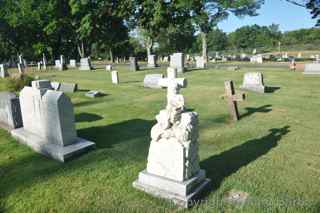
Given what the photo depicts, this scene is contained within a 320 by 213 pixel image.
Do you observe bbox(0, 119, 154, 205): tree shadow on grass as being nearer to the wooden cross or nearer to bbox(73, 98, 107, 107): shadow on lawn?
the wooden cross

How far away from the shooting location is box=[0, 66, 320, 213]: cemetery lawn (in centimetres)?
333

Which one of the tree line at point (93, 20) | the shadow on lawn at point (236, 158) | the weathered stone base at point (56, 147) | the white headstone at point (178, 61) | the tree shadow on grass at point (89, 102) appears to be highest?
the tree line at point (93, 20)

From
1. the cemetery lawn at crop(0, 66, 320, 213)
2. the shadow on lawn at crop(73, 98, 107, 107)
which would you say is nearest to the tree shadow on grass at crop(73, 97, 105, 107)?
the shadow on lawn at crop(73, 98, 107, 107)

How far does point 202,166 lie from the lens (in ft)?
14.2

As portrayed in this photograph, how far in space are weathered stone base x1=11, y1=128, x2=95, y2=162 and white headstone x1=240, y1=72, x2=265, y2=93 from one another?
333 inches

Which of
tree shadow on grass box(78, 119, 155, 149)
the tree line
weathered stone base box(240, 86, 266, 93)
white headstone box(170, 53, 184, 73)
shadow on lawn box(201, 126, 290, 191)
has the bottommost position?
shadow on lawn box(201, 126, 290, 191)

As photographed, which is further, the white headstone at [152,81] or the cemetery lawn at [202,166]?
the white headstone at [152,81]

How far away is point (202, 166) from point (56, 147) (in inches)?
115

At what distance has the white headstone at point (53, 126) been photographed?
15.8 ft

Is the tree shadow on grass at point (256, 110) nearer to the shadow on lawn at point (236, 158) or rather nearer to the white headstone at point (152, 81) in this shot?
the shadow on lawn at point (236, 158)

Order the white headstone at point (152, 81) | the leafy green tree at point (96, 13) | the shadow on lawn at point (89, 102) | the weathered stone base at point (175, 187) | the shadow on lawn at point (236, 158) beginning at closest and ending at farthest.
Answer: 1. the weathered stone base at point (175, 187)
2. the shadow on lawn at point (236, 158)
3. the shadow on lawn at point (89, 102)
4. the white headstone at point (152, 81)
5. the leafy green tree at point (96, 13)

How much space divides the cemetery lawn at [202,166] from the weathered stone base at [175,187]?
0.10m


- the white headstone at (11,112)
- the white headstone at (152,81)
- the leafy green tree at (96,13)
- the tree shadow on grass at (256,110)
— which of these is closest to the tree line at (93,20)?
the leafy green tree at (96,13)

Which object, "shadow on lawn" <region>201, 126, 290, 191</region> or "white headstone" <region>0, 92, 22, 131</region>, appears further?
"white headstone" <region>0, 92, 22, 131</region>
